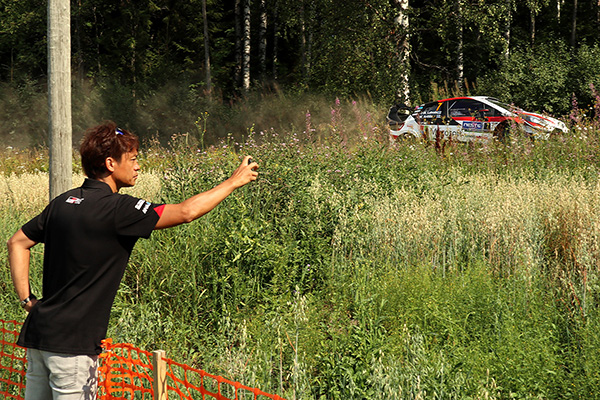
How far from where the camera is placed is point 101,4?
1307 inches

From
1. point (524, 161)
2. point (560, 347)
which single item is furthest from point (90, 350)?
point (524, 161)

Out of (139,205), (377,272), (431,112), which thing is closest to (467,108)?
(431,112)

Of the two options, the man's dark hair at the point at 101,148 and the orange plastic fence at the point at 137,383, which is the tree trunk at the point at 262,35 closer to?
the orange plastic fence at the point at 137,383

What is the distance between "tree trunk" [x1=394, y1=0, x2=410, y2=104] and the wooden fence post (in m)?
15.1

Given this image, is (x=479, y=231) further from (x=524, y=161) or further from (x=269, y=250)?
(x=524, y=161)

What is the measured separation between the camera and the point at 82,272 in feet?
9.21

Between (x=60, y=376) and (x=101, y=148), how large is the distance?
1075 mm

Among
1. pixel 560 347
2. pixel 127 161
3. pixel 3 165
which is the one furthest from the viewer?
pixel 3 165

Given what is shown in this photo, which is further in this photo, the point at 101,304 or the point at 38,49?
the point at 38,49

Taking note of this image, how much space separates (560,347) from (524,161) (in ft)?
19.9

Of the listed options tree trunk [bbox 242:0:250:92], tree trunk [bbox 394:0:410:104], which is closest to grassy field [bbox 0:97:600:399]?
tree trunk [bbox 394:0:410:104]

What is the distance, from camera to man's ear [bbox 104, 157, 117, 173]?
2992 mm

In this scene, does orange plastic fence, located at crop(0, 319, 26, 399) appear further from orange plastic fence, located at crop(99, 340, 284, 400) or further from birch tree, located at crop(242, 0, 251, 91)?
birch tree, located at crop(242, 0, 251, 91)

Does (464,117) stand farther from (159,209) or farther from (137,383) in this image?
(159,209)
